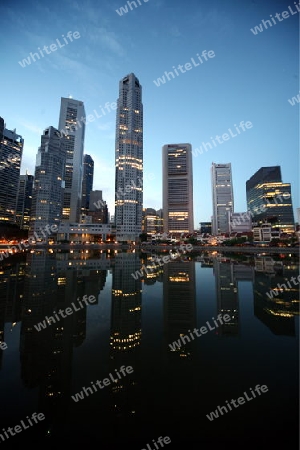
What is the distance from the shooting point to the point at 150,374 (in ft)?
20.2

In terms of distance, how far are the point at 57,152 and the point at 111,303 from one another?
19152 centimetres

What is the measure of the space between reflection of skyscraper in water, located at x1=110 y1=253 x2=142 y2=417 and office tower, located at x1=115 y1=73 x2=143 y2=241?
15091 centimetres

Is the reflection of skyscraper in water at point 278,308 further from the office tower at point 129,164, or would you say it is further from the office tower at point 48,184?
the office tower at point 48,184

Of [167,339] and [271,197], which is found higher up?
[271,197]

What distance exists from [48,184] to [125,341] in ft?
600

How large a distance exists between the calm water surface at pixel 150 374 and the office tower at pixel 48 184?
562 ft

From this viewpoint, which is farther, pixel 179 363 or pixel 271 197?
pixel 271 197

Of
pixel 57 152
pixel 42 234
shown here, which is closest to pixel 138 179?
pixel 57 152

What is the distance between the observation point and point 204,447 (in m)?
3.79

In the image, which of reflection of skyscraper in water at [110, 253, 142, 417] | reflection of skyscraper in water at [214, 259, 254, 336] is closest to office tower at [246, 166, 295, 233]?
reflection of skyscraper in water at [214, 259, 254, 336]

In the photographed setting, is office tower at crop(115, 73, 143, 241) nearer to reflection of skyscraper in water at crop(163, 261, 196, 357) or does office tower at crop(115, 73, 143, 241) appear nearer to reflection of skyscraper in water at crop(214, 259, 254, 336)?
reflection of skyscraper in water at crop(214, 259, 254, 336)

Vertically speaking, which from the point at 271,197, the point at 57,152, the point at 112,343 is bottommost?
the point at 112,343

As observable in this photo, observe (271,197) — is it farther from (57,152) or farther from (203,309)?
(203,309)

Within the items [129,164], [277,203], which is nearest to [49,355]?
[129,164]
